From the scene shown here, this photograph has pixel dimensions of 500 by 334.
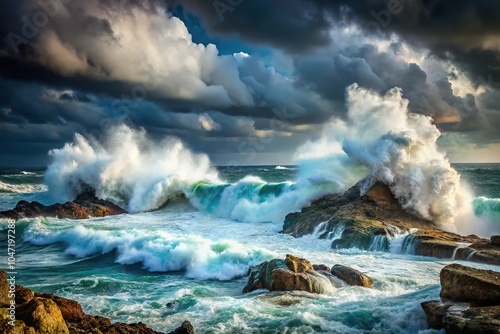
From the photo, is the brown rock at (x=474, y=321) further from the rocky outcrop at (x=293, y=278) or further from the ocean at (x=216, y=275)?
the rocky outcrop at (x=293, y=278)

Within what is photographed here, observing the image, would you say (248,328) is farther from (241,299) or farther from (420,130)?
(420,130)

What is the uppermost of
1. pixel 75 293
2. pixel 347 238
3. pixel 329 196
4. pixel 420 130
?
pixel 420 130

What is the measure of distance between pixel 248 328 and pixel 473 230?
13.8 m

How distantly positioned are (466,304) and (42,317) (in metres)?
6.50

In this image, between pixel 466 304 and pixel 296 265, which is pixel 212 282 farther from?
pixel 466 304

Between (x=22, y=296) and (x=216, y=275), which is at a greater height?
(x=22, y=296)

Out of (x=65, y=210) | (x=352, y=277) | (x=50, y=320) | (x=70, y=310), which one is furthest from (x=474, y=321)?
(x=65, y=210)

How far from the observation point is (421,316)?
717cm

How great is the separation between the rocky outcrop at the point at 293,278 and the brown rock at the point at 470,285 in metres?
2.74

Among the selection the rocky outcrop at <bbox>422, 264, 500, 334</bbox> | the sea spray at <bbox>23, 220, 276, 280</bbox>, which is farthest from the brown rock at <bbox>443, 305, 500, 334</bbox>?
the sea spray at <bbox>23, 220, 276, 280</bbox>

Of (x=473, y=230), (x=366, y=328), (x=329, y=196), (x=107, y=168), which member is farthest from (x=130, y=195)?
(x=366, y=328)

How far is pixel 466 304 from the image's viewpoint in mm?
6496

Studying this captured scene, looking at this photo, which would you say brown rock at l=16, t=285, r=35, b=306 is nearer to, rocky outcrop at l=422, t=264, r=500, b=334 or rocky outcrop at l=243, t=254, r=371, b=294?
rocky outcrop at l=243, t=254, r=371, b=294

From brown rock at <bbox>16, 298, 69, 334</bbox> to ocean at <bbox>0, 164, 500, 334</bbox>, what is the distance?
2.43 meters
